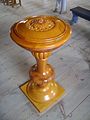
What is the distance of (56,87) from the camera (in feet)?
4.75

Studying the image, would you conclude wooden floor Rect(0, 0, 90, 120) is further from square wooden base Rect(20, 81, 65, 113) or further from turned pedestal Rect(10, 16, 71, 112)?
turned pedestal Rect(10, 16, 71, 112)

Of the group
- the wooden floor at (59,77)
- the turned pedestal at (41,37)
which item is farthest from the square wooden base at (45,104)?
the turned pedestal at (41,37)

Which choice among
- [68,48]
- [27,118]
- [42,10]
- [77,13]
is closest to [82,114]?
[27,118]

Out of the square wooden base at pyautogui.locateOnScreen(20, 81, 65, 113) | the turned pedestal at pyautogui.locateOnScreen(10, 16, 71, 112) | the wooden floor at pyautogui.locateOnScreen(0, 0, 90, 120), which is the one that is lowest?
the wooden floor at pyautogui.locateOnScreen(0, 0, 90, 120)

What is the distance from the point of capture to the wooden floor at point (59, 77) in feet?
4.30

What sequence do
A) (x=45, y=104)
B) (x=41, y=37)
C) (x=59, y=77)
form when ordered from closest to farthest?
1. (x=41, y=37)
2. (x=45, y=104)
3. (x=59, y=77)

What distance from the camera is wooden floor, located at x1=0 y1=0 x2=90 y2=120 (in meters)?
1.31

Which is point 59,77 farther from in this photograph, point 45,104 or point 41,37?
point 41,37

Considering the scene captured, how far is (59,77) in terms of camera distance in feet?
5.40

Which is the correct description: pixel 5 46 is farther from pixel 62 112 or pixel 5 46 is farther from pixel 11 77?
pixel 62 112

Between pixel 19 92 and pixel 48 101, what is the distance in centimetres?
30

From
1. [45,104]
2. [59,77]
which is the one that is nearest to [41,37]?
[45,104]

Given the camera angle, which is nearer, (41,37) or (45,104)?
(41,37)

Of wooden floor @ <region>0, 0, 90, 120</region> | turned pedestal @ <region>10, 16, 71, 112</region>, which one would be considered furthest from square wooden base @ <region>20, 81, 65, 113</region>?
turned pedestal @ <region>10, 16, 71, 112</region>
